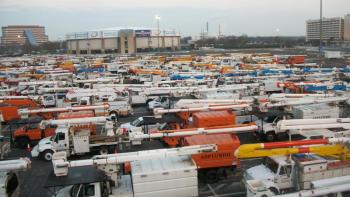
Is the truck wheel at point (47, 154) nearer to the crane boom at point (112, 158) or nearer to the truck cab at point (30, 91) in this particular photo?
the crane boom at point (112, 158)

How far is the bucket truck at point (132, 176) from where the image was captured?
12430 mm

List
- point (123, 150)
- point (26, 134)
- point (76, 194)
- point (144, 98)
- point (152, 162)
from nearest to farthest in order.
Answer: point (76, 194) < point (152, 162) < point (123, 150) < point (26, 134) < point (144, 98)

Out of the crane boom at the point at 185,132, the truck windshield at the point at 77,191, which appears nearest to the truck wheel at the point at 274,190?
the crane boom at the point at 185,132

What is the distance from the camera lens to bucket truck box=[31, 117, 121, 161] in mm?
19688

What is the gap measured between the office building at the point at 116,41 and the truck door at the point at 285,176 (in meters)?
123

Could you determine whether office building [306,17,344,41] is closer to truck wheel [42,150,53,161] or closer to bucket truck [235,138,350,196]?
truck wheel [42,150,53,161]

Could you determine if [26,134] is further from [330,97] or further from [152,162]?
[330,97]

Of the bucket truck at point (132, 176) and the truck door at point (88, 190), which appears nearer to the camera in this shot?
the truck door at point (88, 190)

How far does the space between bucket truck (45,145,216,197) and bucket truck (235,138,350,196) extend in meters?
2.13

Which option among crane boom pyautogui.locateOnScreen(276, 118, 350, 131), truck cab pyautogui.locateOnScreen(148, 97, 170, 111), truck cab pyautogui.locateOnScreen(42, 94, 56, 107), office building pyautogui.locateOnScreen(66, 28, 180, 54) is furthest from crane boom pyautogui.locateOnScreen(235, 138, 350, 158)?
office building pyautogui.locateOnScreen(66, 28, 180, 54)

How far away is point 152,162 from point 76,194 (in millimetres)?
3110

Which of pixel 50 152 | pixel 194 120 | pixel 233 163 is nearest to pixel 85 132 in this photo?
pixel 50 152

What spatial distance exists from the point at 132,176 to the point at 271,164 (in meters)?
5.45

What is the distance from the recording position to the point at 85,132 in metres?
20.3
